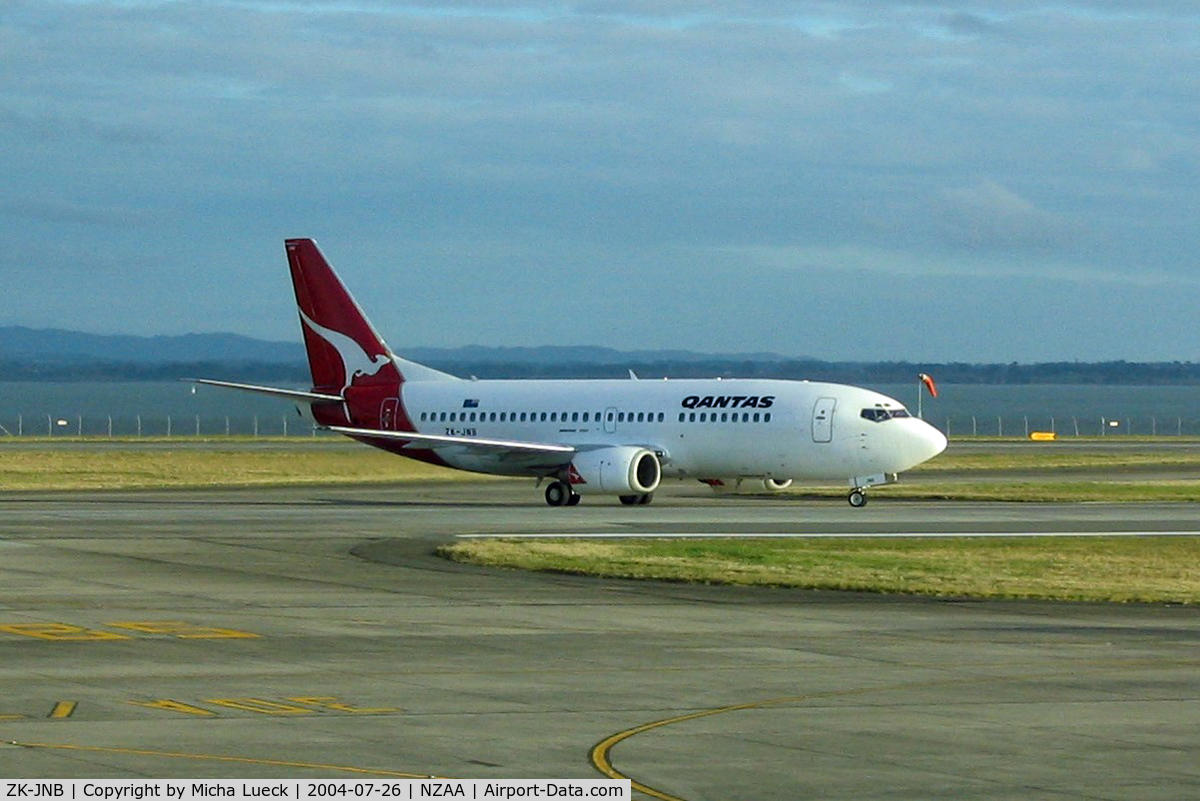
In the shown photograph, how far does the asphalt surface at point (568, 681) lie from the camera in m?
14.9

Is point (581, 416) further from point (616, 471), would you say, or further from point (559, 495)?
point (616, 471)

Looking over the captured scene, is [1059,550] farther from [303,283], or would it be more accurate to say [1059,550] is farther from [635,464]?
[303,283]

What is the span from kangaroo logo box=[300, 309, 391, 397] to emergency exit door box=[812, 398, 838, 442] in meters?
15.9

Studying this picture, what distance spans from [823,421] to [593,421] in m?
7.41

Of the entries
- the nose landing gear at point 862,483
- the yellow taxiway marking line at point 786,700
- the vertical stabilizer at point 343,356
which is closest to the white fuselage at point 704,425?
the nose landing gear at point 862,483

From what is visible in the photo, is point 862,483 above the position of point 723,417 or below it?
below

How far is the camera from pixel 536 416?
59.5m

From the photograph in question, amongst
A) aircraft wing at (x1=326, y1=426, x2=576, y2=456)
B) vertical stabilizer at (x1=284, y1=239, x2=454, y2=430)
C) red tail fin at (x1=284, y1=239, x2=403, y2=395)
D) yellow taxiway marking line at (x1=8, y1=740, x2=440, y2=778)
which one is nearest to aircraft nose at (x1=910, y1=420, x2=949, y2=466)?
aircraft wing at (x1=326, y1=426, x2=576, y2=456)

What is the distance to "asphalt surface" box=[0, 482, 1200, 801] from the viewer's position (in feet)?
49.0

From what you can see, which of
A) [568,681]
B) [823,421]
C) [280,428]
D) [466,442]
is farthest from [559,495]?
[280,428]

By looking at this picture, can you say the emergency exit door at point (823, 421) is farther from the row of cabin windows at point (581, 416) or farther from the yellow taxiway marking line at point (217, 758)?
the yellow taxiway marking line at point (217, 758)

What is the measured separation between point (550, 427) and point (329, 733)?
42.7m

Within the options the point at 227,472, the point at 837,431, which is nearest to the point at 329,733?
the point at 837,431

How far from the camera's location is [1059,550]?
3862cm
